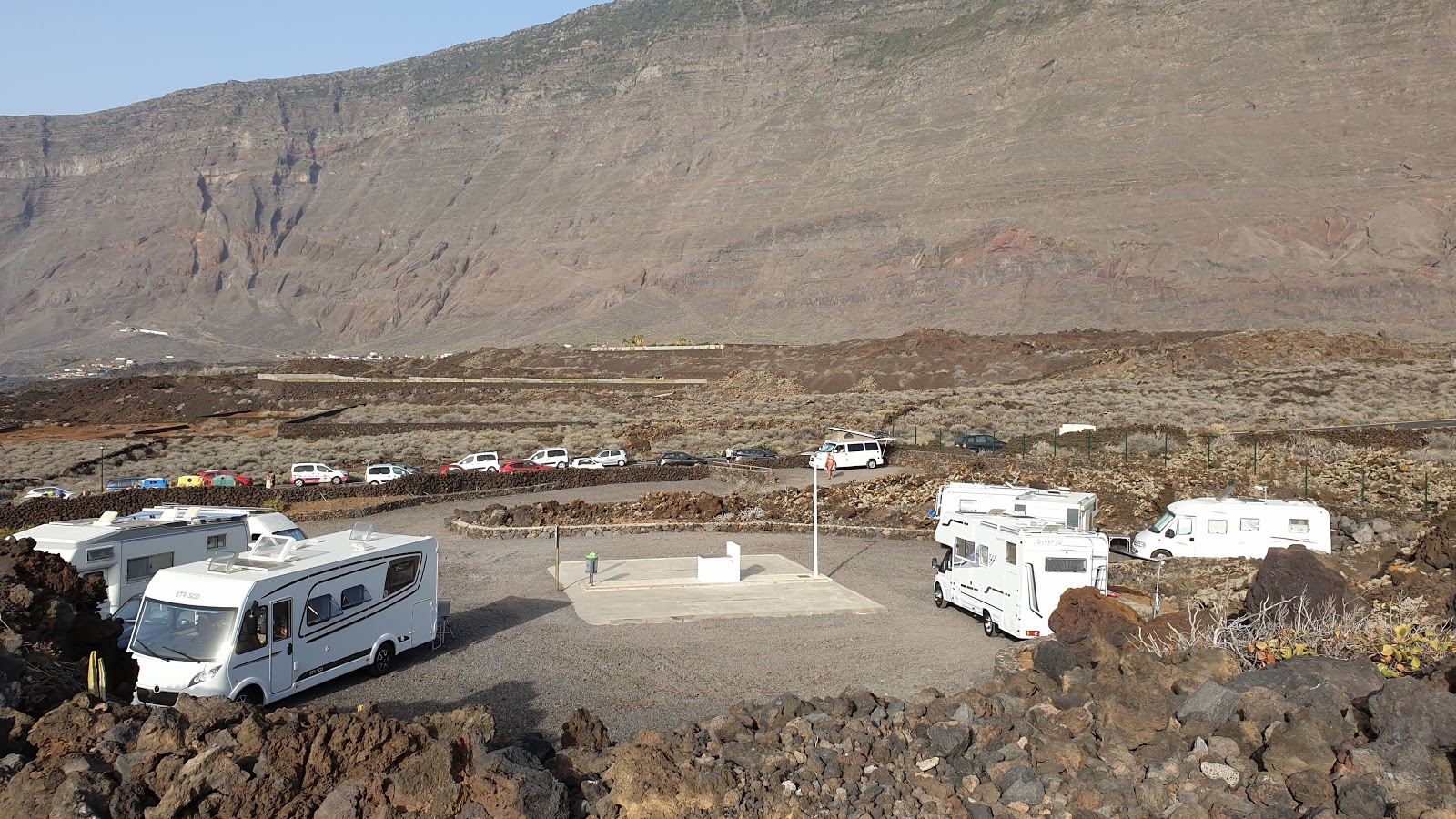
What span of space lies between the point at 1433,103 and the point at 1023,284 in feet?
163

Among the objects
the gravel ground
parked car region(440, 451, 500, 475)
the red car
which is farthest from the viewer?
parked car region(440, 451, 500, 475)

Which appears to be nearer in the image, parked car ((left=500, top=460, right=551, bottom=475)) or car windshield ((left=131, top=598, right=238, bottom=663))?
car windshield ((left=131, top=598, right=238, bottom=663))

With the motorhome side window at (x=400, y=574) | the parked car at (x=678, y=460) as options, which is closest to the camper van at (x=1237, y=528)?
the motorhome side window at (x=400, y=574)

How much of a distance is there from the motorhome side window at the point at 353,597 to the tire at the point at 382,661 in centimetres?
75

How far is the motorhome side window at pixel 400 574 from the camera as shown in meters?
14.7

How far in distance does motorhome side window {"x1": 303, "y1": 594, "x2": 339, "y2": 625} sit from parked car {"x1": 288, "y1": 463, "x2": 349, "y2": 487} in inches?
1121

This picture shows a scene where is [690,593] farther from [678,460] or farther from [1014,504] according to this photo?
[678,460]

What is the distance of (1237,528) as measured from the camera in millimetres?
23078

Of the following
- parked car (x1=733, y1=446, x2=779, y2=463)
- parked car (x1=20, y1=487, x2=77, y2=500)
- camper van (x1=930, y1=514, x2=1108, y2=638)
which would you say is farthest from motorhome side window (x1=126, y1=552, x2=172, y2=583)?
parked car (x1=733, y1=446, x2=779, y2=463)

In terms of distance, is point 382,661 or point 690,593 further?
point 690,593

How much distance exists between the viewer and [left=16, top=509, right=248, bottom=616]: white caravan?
15.8 meters

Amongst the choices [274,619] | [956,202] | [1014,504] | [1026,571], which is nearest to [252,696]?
[274,619]

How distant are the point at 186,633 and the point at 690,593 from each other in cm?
966

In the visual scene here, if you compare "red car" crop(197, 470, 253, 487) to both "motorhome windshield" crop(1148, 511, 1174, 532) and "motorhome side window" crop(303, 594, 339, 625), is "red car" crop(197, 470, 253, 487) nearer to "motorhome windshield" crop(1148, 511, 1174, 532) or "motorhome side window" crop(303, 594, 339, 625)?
"motorhome side window" crop(303, 594, 339, 625)
